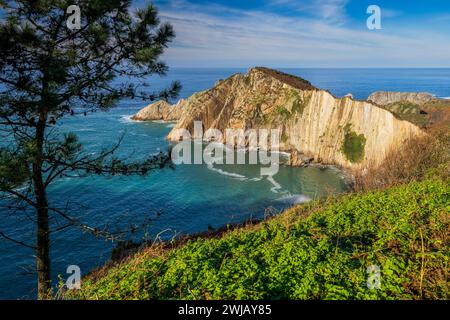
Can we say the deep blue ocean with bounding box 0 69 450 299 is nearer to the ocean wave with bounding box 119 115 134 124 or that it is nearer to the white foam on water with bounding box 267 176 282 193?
the white foam on water with bounding box 267 176 282 193

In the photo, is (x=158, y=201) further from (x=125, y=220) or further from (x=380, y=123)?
(x=380, y=123)

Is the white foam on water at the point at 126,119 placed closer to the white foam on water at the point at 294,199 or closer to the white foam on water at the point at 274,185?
the white foam on water at the point at 274,185

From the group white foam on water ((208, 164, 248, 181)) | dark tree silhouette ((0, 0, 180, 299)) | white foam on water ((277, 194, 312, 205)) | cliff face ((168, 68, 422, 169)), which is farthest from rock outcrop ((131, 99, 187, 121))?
dark tree silhouette ((0, 0, 180, 299))

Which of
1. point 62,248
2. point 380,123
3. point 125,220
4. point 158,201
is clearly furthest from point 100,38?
point 380,123

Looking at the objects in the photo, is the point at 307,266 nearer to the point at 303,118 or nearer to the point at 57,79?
the point at 57,79

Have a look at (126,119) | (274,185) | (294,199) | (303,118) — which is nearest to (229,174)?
(274,185)

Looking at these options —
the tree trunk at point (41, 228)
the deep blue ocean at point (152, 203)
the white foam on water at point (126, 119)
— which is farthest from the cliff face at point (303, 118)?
the tree trunk at point (41, 228)
